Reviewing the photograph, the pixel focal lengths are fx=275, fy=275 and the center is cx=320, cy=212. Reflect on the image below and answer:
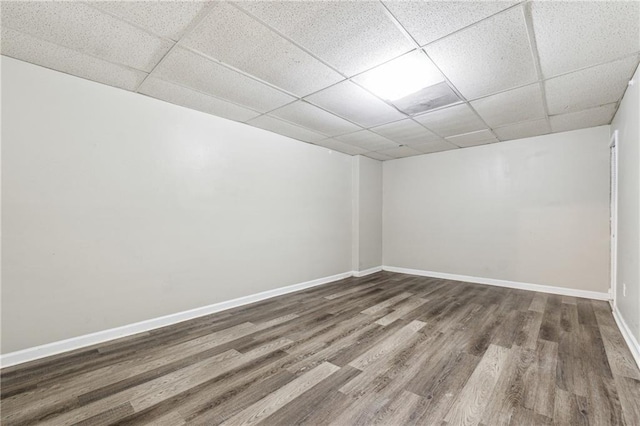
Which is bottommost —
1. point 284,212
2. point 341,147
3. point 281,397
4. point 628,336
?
point 281,397

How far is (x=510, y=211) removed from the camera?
495 centimetres

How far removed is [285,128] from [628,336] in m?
4.61

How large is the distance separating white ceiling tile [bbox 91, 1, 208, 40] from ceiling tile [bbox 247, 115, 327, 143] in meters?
1.75

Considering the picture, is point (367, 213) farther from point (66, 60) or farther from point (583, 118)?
point (66, 60)

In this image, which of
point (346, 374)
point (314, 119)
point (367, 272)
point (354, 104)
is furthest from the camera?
point (367, 272)

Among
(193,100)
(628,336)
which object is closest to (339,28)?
(193,100)

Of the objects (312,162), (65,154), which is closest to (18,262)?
(65,154)

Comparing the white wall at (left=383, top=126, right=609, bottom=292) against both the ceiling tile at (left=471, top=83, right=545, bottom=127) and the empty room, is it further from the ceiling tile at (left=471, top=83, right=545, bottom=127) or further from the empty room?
the ceiling tile at (left=471, top=83, right=545, bottom=127)

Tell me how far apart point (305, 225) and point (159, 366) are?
3024mm

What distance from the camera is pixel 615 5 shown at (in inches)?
68.9

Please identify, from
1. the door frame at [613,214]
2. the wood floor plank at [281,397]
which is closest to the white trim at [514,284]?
the door frame at [613,214]

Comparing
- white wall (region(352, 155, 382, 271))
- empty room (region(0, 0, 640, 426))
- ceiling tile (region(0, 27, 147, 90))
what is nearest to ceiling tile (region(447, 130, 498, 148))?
empty room (region(0, 0, 640, 426))

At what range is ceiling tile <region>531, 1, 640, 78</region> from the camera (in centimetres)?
178

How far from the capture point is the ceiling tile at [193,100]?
9.43ft
